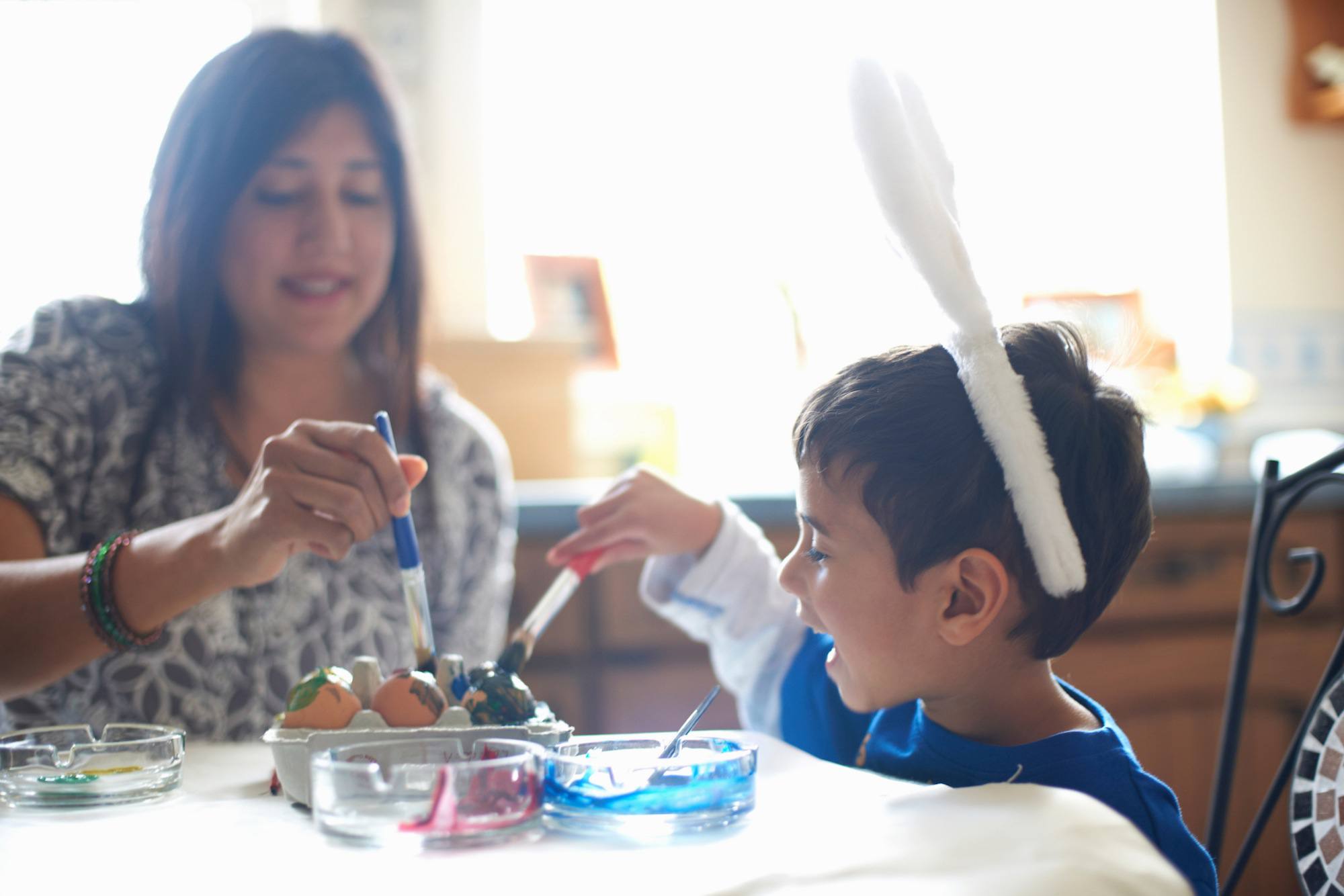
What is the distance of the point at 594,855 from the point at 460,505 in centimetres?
84

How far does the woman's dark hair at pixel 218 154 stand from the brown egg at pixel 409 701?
0.62 m

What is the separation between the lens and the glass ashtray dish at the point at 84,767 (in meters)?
0.59

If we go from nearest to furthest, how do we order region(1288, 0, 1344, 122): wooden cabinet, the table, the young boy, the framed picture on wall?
the table < the young boy < the framed picture on wall < region(1288, 0, 1344, 122): wooden cabinet

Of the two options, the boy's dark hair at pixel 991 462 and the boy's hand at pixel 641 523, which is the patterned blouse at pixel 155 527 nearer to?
the boy's hand at pixel 641 523

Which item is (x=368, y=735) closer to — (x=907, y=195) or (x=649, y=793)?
(x=649, y=793)

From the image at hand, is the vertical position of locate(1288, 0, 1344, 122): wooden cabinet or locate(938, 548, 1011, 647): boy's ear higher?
locate(1288, 0, 1344, 122): wooden cabinet

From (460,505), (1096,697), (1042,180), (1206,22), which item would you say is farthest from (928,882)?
(1206,22)

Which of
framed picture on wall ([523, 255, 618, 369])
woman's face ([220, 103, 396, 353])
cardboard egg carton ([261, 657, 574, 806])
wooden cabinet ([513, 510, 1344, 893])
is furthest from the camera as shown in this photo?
framed picture on wall ([523, 255, 618, 369])

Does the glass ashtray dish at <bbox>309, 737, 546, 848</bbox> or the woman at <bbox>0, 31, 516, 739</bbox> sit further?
the woman at <bbox>0, 31, 516, 739</bbox>

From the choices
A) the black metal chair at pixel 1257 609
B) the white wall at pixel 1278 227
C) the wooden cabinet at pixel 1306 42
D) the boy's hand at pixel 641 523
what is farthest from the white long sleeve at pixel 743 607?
the wooden cabinet at pixel 1306 42

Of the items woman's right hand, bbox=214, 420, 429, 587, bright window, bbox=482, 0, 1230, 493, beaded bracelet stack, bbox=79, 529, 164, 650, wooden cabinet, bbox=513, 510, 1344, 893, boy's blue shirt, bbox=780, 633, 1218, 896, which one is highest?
bright window, bbox=482, 0, 1230, 493

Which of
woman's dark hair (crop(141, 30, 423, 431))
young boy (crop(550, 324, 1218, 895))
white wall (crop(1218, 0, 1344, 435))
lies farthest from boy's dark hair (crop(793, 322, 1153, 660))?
white wall (crop(1218, 0, 1344, 435))

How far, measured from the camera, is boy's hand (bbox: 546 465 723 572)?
35.4 inches

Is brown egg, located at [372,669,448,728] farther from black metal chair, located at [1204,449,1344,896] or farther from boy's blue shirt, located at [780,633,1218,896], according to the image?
black metal chair, located at [1204,449,1344,896]
